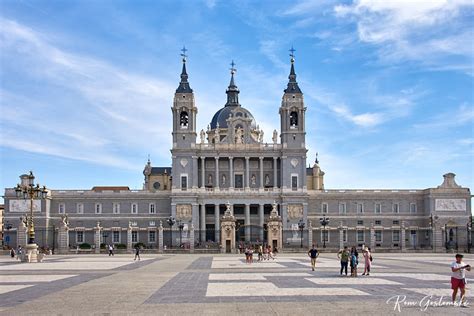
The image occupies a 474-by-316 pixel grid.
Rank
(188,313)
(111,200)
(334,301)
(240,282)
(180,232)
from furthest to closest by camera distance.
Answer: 1. (111,200)
2. (180,232)
3. (240,282)
4. (334,301)
5. (188,313)

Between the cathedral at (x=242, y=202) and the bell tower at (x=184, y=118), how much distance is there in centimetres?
16

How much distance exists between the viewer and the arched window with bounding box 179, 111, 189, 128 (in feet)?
354

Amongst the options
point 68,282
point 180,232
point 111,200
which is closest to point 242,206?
point 180,232

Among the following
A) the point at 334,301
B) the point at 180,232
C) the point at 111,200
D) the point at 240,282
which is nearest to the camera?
the point at 334,301

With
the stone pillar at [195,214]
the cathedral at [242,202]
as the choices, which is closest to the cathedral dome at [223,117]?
the cathedral at [242,202]

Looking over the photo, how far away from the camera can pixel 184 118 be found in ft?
356

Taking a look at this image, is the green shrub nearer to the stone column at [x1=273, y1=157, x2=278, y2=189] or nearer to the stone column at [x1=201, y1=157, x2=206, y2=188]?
the stone column at [x1=201, y1=157, x2=206, y2=188]

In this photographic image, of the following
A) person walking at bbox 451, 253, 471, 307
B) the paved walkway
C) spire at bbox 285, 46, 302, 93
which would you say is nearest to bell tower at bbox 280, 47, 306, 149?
spire at bbox 285, 46, 302, 93

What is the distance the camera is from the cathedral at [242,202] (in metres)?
103

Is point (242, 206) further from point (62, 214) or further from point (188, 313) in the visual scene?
point (188, 313)

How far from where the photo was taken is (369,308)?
19234mm

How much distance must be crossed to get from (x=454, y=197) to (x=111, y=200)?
53551mm

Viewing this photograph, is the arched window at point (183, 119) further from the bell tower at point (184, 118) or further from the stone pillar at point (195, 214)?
the stone pillar at point (195, 214)

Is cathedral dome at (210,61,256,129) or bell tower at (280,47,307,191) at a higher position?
cathedral dome at (210,61,256,129)
